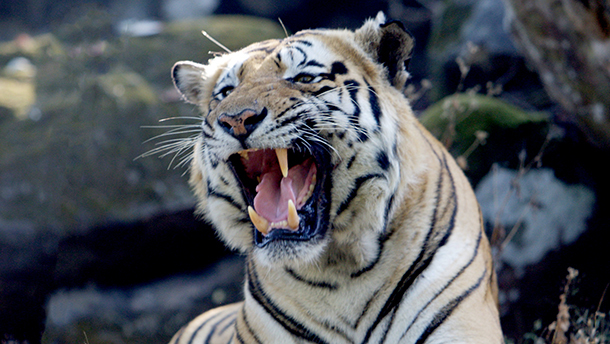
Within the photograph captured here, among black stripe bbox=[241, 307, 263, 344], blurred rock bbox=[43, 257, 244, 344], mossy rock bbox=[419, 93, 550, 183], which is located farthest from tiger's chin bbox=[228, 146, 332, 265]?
blurred rock bbox=[43, 257, 244, 344]

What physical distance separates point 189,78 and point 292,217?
93cm

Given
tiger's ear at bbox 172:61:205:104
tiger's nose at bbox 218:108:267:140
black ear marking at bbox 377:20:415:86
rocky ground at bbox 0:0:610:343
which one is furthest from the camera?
rocky ground at bbox 0:0:610:343

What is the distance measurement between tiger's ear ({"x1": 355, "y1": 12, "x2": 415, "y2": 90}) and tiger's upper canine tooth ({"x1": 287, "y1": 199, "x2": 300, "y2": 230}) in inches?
25.2

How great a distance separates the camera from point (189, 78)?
2.25 m

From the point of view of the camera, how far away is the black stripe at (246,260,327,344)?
1812mm

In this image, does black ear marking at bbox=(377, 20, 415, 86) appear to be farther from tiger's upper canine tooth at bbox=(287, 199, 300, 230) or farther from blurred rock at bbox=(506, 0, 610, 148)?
blurred rock at bbox=(506, 0, 610, 148)

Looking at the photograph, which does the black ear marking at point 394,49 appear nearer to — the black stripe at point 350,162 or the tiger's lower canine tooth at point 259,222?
the black stripe at point 350,162

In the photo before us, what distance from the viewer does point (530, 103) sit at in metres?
4.61

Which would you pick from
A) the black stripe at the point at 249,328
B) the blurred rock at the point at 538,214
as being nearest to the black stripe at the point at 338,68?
the black stripe at the point at 249,328

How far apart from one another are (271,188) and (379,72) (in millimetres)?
576

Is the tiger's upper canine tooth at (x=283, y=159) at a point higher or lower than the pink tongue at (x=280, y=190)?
higher

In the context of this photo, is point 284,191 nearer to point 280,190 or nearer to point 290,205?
point 280,190

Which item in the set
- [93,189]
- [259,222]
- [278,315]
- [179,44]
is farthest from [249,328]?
[179,44]

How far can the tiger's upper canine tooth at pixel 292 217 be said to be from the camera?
163 centimetres
